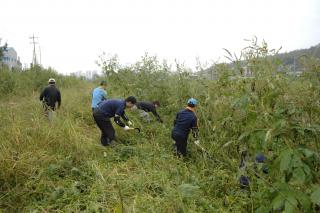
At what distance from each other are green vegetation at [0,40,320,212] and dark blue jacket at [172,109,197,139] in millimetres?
334

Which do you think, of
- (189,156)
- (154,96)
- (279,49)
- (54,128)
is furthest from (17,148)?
(154,96)

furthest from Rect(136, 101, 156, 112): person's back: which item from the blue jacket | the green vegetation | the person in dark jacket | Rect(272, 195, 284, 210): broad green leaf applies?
Rect(272, 195, 284, 210): broad green leaf

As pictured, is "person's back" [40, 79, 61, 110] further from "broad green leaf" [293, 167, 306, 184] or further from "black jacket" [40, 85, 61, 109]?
"broad green leaf" [293, 167, 306, 184]

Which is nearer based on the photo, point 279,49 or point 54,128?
point 279,49

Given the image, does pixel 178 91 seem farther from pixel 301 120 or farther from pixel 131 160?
pixel 301 120

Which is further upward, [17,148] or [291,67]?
[291,67]

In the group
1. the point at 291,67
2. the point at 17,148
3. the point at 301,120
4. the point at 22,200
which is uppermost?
the point at 291,67

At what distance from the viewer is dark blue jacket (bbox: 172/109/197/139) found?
228 inches

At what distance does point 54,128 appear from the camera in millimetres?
5492

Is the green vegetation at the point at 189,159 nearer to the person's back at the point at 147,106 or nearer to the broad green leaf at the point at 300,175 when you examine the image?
the broad green leaf at the point at 300,175

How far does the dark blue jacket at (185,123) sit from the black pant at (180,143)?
5 centimetres

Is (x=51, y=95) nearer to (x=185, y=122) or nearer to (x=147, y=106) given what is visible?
(x=147, y=106)

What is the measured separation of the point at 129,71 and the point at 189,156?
5357 millimetres

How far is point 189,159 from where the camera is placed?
19.4ft
